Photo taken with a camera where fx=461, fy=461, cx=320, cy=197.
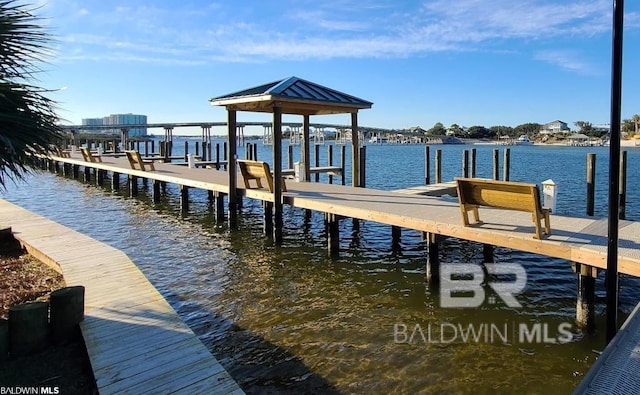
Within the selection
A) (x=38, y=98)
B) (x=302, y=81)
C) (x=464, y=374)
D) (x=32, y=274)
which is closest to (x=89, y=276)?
(x=32, y=274)

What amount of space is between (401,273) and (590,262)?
3.61 m

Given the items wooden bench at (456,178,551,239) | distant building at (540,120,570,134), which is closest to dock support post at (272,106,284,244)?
wooden bench at (456,178,551,239)

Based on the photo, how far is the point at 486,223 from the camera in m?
7.60

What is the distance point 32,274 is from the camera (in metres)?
7.00

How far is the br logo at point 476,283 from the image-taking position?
289 inches

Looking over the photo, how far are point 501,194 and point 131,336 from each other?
16.9ft

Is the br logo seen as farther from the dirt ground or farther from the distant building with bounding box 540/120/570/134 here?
the distant building with bounding box 540/120/570/134

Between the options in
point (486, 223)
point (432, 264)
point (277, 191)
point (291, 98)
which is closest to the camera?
point (486, 223)

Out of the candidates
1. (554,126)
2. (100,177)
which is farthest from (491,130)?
(100,177)

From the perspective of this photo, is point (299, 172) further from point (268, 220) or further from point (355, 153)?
point (268, 220)

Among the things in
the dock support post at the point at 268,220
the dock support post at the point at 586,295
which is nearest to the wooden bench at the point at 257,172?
the dock support post at the point at 268,220

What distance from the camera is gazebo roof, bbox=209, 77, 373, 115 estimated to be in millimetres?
11133

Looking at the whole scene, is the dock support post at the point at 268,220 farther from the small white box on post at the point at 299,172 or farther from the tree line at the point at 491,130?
the tree line at the point at 491,130

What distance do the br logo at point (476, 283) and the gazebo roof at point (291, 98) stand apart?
5.22 metres
